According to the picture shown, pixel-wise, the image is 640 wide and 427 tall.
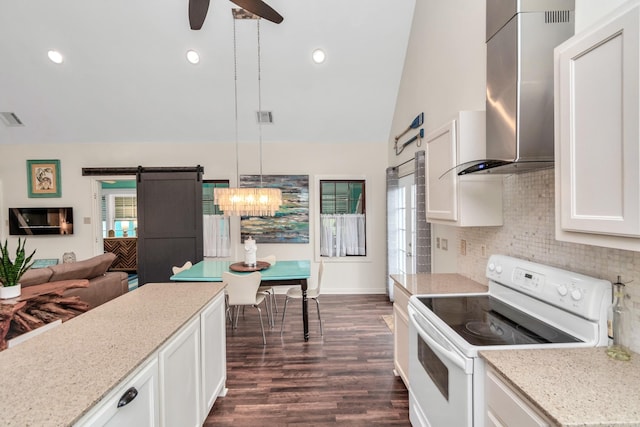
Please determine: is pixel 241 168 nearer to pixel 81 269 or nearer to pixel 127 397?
pixel 81 269

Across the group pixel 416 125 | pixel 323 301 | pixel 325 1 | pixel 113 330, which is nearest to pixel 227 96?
pixel 325 1

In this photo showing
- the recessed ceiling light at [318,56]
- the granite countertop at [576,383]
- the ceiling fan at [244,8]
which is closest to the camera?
the granite countertop at [576,383]

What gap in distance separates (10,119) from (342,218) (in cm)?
527

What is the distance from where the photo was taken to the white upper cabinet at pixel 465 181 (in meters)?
1.82

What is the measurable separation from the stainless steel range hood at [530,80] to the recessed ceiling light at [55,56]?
193 inches

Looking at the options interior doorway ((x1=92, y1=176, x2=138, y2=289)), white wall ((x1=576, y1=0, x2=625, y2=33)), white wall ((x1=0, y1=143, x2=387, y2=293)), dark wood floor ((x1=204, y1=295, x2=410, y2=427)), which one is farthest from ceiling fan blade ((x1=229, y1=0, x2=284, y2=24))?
interior doorway ((x1=92, y1=176, x2=138, y2=289))

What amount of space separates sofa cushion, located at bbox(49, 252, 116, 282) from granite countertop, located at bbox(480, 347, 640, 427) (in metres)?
3.63

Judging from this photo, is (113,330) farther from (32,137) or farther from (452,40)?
(32,137)

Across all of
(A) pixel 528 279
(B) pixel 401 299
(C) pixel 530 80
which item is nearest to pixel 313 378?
(B) pixel 401 299

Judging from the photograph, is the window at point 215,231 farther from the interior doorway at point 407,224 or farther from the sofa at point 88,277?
the interior doorway at point 407,224

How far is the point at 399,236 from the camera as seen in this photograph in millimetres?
4418

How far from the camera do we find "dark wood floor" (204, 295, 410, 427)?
2.03 metres

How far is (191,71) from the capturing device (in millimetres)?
→ 3971

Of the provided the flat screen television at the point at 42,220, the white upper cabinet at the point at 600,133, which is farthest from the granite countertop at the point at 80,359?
the flat screen television at the point at 42,220
